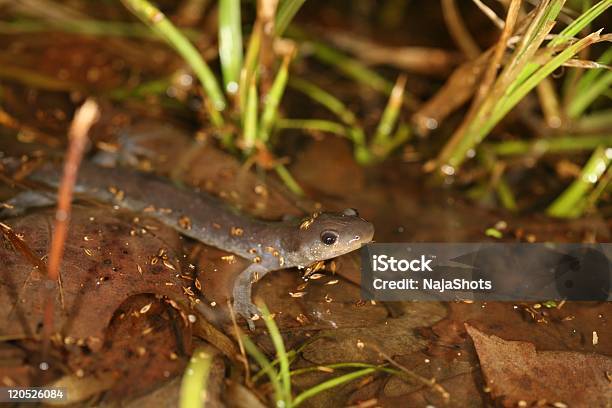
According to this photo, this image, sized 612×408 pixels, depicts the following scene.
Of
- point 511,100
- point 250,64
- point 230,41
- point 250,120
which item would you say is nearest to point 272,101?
point 250,120

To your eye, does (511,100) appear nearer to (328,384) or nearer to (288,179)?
(288,179)

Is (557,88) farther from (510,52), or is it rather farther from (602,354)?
(602,354)

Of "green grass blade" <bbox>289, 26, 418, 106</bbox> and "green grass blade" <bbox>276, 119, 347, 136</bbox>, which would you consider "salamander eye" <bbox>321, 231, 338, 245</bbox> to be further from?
"green grass blade" <bbox>289, 26, 418, 106</bbox>

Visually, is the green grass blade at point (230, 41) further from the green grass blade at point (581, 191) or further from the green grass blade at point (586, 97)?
the green grass blade at point (586, 97)

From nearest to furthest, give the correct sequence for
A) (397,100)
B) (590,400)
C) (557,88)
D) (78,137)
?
(78,137) < (590,400) < (397,100) < (557,88)

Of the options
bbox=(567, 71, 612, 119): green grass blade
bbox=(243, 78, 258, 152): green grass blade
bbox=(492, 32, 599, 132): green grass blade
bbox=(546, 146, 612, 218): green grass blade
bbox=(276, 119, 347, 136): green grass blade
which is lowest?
bbox=(546, 146, 612, 218): green grass blade

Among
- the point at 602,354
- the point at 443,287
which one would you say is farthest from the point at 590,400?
the point at 443,287

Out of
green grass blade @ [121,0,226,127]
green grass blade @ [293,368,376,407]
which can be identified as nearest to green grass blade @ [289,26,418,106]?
green grass blade @ [121,0,226,127]

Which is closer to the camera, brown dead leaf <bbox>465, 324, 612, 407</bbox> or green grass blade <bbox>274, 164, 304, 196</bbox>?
brown dead leaf <bbox>465, 324, 612, 407</bbox>
